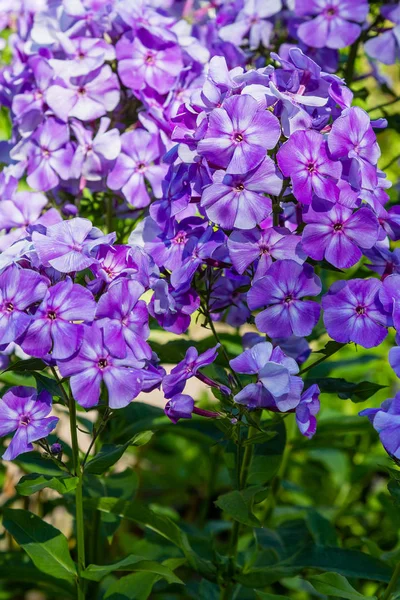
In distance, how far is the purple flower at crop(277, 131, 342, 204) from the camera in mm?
1288

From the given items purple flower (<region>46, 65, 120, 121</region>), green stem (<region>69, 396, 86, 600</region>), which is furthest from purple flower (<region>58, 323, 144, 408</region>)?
purple flower (<region>46, 65, 120, 121</region>)

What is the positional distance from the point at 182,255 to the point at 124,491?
68 centimetres

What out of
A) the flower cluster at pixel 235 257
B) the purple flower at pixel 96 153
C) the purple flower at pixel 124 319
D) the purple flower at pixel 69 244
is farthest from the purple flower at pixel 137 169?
the purple flower at pixel 124 319

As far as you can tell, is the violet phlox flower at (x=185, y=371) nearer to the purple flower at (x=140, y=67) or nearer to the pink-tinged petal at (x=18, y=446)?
the pink-tinged petal at (x=18, y=446)

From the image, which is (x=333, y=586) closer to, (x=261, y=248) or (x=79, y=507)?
(x=79, y=507)

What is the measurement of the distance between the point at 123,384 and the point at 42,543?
17.0 inches

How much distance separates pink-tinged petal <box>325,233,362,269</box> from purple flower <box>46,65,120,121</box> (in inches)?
27.1

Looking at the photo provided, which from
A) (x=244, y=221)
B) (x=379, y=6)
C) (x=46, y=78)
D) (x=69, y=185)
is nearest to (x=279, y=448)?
(x=244, y=221)

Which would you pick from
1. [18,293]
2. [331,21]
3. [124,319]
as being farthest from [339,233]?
[331,21]

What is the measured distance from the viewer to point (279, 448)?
5.57 feet

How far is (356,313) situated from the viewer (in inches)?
52.7

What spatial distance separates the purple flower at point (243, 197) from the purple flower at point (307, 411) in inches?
10.8

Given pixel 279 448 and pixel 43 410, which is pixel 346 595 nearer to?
pixel 279 448

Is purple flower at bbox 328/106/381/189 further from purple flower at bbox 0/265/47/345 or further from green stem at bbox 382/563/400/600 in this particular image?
green stem at bbox 382/563/400/600
